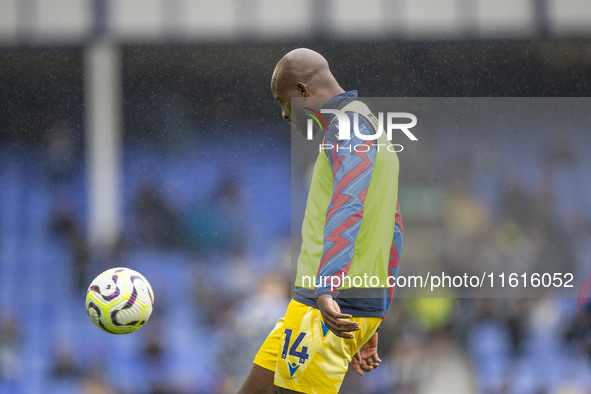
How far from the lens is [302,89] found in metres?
3.09

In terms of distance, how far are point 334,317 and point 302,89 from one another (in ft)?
2.78

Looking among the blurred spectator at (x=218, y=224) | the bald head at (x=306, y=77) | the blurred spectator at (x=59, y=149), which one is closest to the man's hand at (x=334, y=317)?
the bald head at (x=306, y=77)

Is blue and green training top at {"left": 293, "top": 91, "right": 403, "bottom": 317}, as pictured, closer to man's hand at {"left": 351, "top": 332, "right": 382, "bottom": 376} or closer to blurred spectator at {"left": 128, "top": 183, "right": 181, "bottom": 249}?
man's hand at {"left": 351, "top": 332, "right": 382, "bottom": 376}

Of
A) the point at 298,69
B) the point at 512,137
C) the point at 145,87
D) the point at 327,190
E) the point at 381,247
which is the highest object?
the point at 145,87

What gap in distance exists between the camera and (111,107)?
756cm

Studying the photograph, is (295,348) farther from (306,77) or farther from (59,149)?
(59,149)

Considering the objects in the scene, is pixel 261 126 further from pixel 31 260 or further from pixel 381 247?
pixel 381 247

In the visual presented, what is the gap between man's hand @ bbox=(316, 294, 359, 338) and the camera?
2.67 meters

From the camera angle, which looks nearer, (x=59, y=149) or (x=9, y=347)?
(x=9, y=347)

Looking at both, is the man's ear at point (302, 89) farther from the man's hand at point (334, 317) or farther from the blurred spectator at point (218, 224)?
the blurred spectator at point (218, 224)

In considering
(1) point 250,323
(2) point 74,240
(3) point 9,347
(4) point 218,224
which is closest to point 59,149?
(2) point 74,240

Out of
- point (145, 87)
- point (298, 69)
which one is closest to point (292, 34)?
point (145, 87)

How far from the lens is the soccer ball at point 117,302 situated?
3852 millimetres

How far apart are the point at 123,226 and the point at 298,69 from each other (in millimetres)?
4250
